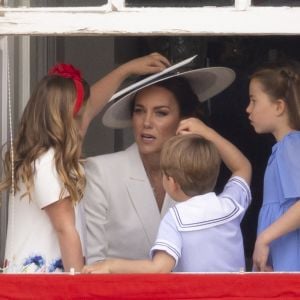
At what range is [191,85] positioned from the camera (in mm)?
3701

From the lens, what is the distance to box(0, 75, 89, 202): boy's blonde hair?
3.13m

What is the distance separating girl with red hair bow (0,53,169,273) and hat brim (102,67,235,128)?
0.35 metres

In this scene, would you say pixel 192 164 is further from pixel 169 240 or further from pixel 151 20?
pixel 151 20

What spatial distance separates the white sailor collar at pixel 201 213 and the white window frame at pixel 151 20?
1.51ft

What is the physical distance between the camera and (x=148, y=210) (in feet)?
11.6

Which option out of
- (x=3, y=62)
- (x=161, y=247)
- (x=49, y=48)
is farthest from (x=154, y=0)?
(x=49, y=48)

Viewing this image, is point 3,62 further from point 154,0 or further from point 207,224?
point 207,224

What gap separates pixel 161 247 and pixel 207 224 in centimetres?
17

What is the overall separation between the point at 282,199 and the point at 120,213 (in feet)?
1.95

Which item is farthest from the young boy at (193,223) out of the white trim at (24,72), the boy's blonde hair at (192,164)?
the white trim at (24,72)

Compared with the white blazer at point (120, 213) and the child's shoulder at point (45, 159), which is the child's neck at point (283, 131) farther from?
the child's shoulder at point (45, 159)

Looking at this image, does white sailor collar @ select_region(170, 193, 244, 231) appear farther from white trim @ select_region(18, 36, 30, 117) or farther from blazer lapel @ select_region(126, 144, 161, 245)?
white trim @ select_region(18, 36, 30, 117)

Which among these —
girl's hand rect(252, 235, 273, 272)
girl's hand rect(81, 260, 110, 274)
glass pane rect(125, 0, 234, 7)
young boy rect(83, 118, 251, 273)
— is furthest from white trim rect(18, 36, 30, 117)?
girl's hand rect(252, 235, 273, 272)

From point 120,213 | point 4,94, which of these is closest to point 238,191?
point 120,213
